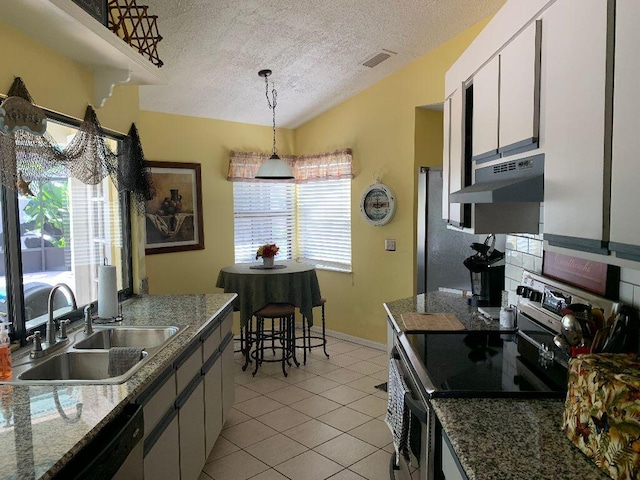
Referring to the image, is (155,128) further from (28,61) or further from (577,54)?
(577,54)

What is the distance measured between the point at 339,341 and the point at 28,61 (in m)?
4.05

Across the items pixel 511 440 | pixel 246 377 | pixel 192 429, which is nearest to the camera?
pixel 511 440

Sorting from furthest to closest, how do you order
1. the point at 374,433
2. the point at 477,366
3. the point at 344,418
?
the point at 344,418 < the point at 374,433 < the point at 477,366

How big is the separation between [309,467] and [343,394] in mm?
1087

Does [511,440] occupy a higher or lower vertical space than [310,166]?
lower

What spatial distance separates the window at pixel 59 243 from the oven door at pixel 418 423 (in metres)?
1.72

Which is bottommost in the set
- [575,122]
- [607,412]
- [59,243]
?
[607,412]

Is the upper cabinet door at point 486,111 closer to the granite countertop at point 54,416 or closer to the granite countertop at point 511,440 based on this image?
the granite countertop at point 511,440

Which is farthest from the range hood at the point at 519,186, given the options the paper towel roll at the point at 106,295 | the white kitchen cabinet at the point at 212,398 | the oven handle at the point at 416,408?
the paper towel roll at the point at 106,295

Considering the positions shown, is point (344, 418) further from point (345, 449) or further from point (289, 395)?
point (289, 395)

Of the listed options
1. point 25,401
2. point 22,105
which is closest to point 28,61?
point 22,105

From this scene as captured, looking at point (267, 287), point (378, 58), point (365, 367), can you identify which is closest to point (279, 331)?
point (267, 287)

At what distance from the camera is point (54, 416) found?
146cm

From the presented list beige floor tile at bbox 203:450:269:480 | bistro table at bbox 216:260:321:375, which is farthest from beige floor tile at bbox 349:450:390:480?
bistro table at bbox 216:260:321:375
